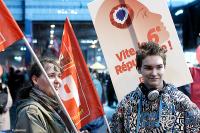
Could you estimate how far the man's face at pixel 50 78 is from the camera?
3072 mm

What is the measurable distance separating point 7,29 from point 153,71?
41.0 inches

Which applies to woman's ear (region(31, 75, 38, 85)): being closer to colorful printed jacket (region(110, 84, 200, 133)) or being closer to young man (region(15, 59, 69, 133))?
young man (region(15, 59, 69, 133))

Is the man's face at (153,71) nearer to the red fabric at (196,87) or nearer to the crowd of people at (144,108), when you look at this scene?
the crowd of people at (144,108)

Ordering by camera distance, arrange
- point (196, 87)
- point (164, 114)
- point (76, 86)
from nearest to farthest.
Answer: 1. point (164, 114)
2. point (76, 86)
3. point (196, 87)

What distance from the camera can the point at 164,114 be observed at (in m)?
2.70

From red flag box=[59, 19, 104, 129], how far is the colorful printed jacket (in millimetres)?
802

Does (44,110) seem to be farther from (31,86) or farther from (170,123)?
(170,123)

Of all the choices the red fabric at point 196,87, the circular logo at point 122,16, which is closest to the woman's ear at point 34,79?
the circular logo at point 122,16

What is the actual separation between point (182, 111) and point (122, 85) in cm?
95

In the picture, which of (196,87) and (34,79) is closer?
(34,79)

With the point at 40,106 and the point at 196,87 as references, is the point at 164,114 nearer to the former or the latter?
the point at 40,106

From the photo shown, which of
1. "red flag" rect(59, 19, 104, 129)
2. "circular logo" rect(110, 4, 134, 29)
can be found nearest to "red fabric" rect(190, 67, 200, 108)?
"circular logo" rect(110, 4, 134, 29)

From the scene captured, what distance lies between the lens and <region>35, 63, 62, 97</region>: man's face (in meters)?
3.07

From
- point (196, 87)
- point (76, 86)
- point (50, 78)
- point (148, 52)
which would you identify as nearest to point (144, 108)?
point (148, 52)
